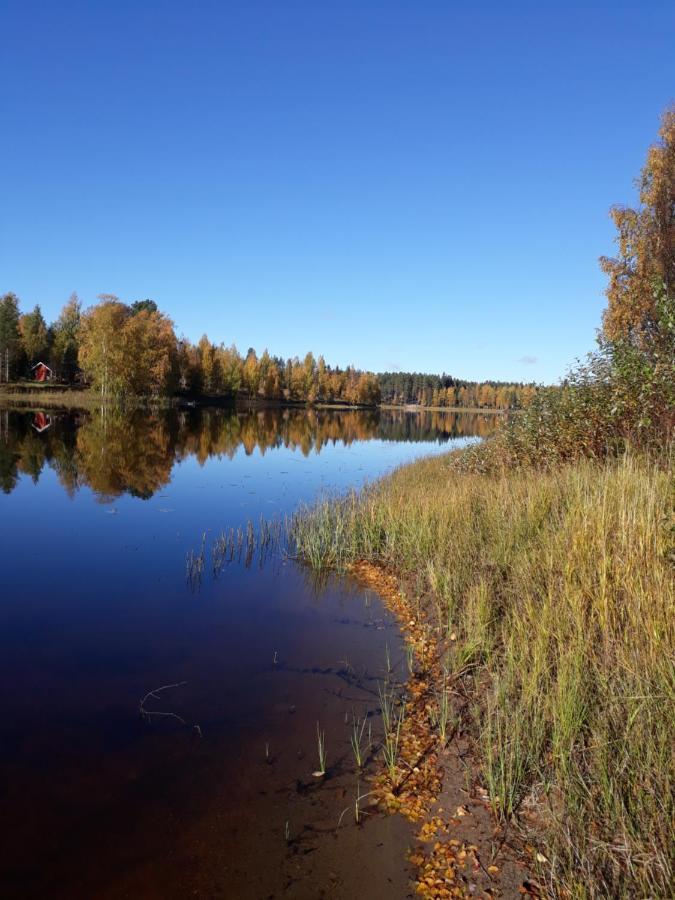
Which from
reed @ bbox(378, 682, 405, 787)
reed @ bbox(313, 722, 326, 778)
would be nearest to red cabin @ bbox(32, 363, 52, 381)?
reed @ bbox(378, 682, 405, 787)

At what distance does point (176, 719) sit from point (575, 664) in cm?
457

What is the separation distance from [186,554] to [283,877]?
9267mm

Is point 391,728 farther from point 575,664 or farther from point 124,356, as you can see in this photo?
point 124,356

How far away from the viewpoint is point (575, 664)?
4.95 m

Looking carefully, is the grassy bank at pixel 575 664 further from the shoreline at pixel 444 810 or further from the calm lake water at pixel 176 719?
the calm lake water at pixel 176 719

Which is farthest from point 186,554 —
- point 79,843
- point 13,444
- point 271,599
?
point 13,444

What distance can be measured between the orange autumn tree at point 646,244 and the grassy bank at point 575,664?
1613 cm

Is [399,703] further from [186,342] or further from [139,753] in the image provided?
[186,342]

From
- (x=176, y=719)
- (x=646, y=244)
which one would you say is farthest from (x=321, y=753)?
(x=646, y=244)

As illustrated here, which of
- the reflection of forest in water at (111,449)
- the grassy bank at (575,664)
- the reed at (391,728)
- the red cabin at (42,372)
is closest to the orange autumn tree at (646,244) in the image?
the reflection of forest in water at (111,449)

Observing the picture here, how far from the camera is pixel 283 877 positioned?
13.6 ft

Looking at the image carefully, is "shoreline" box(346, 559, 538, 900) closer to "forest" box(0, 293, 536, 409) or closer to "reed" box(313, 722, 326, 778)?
"reed" box(313, 722, 326, 778)

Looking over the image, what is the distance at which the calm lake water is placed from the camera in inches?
168

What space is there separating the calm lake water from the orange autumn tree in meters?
18.7
